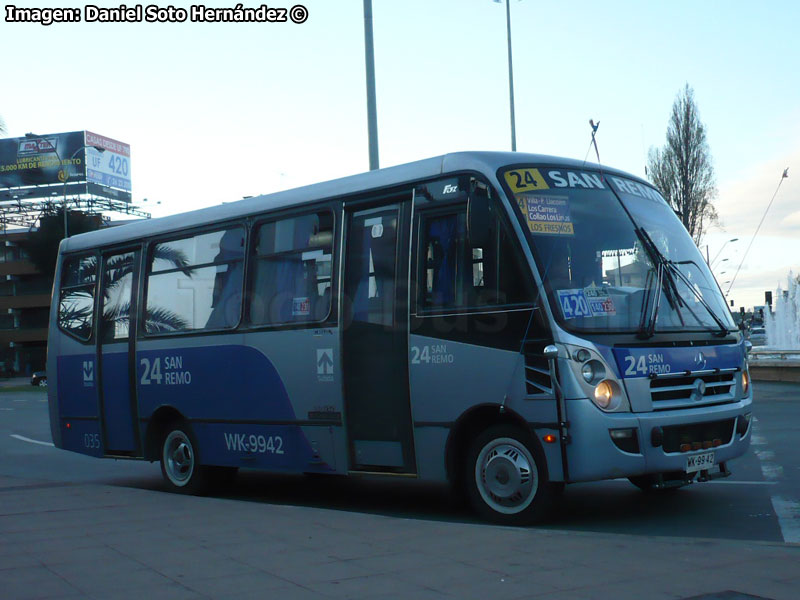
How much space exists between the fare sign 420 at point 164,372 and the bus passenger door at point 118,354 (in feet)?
0.93

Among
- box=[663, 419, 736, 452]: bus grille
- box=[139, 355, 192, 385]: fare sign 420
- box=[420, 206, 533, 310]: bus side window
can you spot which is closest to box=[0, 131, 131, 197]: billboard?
box=[139, 355, 192, 385]: fare sign 420

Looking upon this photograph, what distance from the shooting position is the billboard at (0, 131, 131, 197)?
8250cm

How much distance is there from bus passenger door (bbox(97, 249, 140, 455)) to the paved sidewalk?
14.3 feet

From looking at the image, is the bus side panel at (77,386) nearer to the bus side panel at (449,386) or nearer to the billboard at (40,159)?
the bus side panel at (449,386)

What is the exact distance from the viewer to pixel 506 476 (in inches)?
336

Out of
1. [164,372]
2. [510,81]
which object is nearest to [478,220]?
[164,372]

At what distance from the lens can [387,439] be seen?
954 centimetres

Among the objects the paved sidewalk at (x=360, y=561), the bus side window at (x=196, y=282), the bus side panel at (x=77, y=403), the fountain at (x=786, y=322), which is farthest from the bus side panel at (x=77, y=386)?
the fountain at (x=786, y=322)

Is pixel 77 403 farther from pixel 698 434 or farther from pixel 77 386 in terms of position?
pixel 698 434

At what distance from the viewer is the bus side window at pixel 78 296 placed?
14.0 meters

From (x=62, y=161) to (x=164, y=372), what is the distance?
74.2 m

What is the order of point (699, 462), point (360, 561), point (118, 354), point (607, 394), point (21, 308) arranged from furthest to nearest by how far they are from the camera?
point (21, 308) < point (118, 354) < point (699, 462) < point (607, 394) < point (360, 561)

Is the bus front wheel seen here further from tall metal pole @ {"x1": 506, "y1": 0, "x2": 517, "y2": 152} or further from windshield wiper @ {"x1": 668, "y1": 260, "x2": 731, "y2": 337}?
tall metal pole @ {"x1": 506, "y1": 0, "x2": 517, "y2": 152}

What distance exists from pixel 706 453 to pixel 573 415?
53.8 inches
